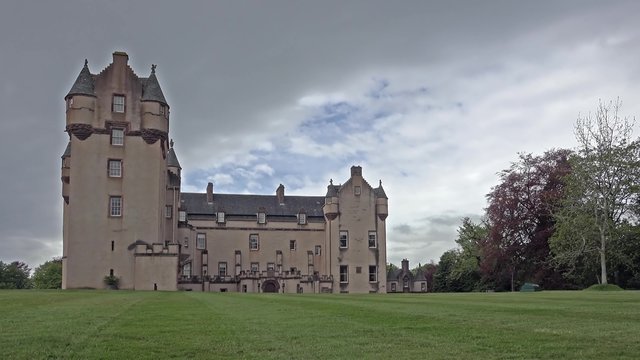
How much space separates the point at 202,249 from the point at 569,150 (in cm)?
4434

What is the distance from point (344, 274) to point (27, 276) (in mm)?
91999

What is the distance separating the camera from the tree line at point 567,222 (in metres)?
48.7

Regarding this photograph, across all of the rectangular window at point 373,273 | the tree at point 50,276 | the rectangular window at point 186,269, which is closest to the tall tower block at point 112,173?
the rectangular window at point 186,269

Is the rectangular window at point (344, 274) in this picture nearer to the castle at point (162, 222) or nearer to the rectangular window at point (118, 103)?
the castle at point (162, 222)

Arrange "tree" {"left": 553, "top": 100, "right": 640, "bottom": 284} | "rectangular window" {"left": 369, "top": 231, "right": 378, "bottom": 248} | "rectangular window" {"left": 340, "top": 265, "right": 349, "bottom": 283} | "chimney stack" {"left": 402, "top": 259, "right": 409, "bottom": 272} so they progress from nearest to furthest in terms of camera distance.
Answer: "tree" {"left": 553, "top": 100, "right": 640, "bottom": 284} → "rectangular window" {"left": 340, "top": 265, "right": 349, "bottom": 283} → "rectangular window" {"left": 369, "top": 231, "right": 378, "bottom": 248} → "chimney stack" {"left": 402, "top": 259, "right": 409, "bottom": 272}

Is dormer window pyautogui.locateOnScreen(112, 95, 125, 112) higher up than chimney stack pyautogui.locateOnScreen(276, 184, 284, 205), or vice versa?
dormer window pyautogui.locateOnScreen(112, 95, 125, 112)

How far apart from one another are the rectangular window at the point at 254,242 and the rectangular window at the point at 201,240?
229 inches

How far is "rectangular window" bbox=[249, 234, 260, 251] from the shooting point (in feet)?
270

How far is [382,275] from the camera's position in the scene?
78562 millimetres

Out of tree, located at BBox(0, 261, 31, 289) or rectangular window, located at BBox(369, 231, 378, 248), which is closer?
rectangular window, located at BBox(369, 231, 378, 248)

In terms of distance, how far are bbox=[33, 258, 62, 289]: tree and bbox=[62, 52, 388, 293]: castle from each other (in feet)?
170

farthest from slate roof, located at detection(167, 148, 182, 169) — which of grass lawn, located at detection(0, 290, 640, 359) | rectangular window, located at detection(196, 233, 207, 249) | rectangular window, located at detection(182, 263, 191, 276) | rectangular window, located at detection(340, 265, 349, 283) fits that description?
grass lawn, located at detection(0, 290, 640, 359)

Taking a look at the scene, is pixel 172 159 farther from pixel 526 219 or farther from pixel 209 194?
pixel 526 219

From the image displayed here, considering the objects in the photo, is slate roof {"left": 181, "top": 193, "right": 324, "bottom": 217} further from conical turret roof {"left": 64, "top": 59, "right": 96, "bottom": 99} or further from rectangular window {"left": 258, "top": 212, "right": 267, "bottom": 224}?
conical turret roof {"left": 64, "top": 59, "right": 96, "bottom": 99}
